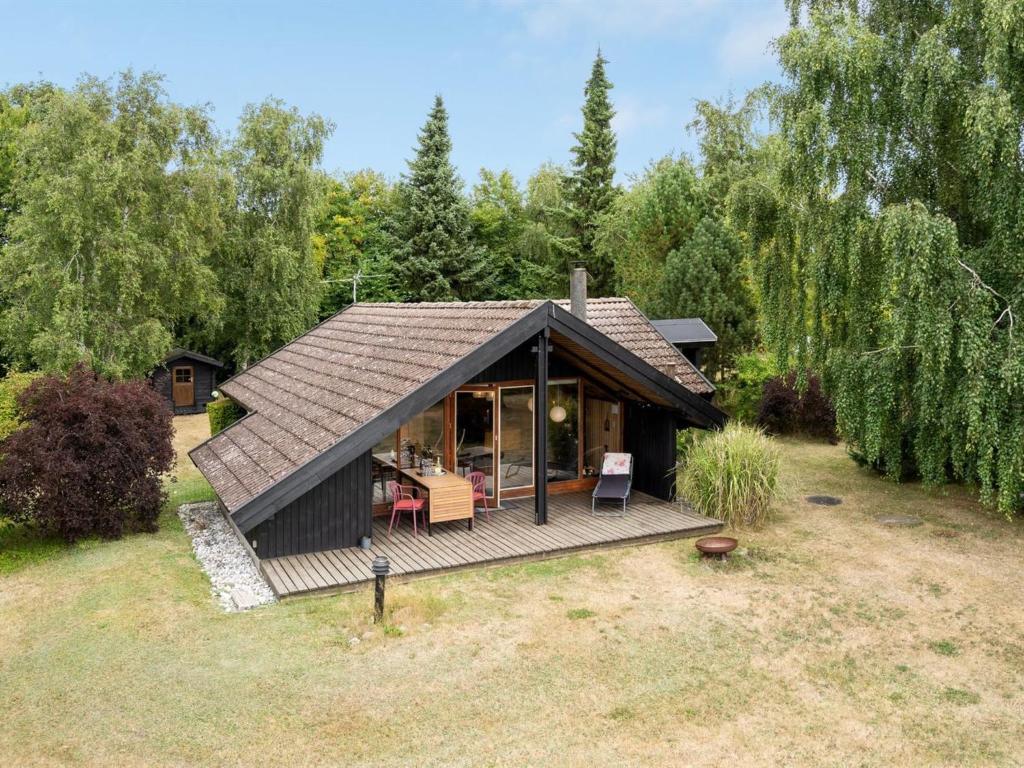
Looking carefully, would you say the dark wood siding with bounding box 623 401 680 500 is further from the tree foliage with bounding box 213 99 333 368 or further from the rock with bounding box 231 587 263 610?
the tree foliage with bounding box 213 99 333 368

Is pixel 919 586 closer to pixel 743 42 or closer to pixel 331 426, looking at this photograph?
pixel 331 426

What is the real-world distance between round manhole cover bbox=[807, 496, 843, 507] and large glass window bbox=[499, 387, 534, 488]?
4831 mm

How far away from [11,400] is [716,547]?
9349 mm

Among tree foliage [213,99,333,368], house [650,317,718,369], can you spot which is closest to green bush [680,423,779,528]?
house [650,317,718,369]

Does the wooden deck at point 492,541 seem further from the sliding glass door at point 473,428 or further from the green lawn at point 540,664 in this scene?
the sliding glass door at point 473,428

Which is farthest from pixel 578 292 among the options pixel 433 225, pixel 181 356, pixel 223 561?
pixel 433 225

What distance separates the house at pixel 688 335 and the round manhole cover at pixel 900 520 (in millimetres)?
5191

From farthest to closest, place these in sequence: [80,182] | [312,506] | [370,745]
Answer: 1. [80,182]
2. [312,506]
3. [370,745]

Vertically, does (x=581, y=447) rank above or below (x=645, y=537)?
above

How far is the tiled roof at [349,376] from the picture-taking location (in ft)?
30.6

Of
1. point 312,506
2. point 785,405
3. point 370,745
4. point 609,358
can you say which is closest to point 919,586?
point 609,358

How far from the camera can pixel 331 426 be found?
9453 mm

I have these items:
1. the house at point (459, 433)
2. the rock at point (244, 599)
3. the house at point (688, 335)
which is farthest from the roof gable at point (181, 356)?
the rock at point (244, 599)

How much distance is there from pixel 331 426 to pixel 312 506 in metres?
1.01
